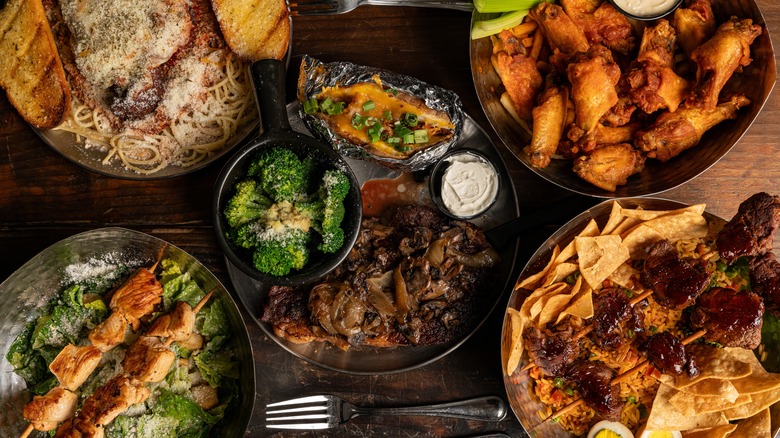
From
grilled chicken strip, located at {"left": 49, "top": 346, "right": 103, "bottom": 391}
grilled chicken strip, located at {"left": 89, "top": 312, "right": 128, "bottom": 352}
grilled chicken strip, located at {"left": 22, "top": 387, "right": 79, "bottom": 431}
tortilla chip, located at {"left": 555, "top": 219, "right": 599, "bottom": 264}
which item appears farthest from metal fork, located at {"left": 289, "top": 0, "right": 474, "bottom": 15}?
grilled chicken strip, located at {"left": 22, "top": 387, "right": 79, "bottom": 431}

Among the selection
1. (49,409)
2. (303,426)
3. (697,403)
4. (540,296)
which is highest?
(540,296)

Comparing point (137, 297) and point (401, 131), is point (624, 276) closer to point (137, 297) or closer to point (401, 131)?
point (401, 131)

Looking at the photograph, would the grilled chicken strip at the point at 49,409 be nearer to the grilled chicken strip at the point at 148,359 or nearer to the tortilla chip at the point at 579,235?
the grilled chicken strip at the point at 148,359

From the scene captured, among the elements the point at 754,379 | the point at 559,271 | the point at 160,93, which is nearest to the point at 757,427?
the point at 754,379

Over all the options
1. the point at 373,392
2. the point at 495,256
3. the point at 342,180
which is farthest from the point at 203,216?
the point at 495,256

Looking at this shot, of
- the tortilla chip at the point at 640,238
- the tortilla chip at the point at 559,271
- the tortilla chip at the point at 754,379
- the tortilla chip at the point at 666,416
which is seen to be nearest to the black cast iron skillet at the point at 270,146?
the tortilla chip at the point at 559,271

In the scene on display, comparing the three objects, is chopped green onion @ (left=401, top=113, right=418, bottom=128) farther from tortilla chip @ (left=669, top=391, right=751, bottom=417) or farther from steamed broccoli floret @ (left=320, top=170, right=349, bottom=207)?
tortilla chip @ (left=669, top=391, right=751, bottom=417)
